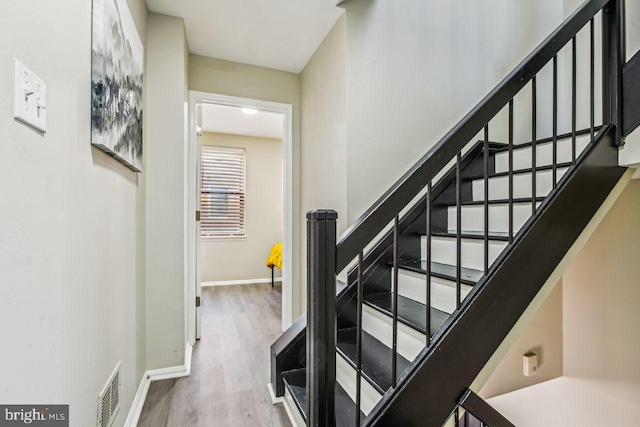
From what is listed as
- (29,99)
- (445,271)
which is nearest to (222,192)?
(445,271)

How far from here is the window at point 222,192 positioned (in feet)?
16.5

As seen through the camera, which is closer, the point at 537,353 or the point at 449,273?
the point at 449,273

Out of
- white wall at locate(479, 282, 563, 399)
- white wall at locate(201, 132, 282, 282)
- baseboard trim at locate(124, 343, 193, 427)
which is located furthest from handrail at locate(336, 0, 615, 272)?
white wall at locate(201, 132, 282, 282)

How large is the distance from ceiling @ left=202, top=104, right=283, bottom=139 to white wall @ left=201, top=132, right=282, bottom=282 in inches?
7.9

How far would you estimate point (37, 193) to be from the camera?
83 cm

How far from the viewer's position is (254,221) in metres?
5.29

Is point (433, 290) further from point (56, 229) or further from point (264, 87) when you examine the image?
point (264, 87)

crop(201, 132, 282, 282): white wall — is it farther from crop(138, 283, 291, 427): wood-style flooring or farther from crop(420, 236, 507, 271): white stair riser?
crop(420, 236, 507, 271): white stair riser

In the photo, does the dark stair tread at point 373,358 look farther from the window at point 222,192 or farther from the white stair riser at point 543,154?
the window at point 222,192

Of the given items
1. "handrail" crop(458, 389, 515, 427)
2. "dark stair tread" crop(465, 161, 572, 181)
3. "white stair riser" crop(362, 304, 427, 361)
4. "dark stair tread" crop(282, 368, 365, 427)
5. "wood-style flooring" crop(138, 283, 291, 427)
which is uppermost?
"dark stair tread" crop(465, 161, 572, 181)

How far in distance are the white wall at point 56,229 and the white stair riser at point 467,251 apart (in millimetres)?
1778

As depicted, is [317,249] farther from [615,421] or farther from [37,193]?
[615,421]

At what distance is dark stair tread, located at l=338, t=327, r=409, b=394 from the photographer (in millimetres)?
1269

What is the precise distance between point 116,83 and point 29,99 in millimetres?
738
